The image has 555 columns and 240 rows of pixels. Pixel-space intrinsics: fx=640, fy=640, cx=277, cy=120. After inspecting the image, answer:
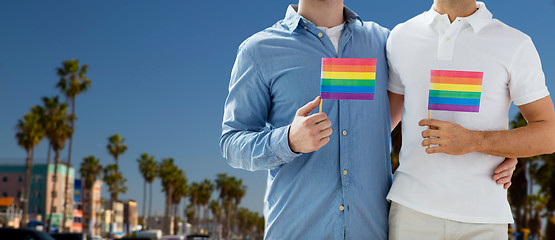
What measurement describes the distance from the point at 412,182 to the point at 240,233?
194591 millimetres

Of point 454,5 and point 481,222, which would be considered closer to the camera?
point 481,222

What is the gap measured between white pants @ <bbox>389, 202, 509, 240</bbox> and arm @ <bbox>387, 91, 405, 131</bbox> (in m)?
0.61

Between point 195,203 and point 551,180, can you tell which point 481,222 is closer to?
point 551,180

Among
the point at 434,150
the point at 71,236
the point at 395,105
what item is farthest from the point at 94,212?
the point at 434,150

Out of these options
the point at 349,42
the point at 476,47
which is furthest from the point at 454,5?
the point at 349,42

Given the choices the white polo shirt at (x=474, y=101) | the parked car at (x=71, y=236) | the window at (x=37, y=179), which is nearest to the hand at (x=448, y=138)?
the white polo shirt at (x=474, y=101)

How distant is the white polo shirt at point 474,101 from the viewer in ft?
10.1

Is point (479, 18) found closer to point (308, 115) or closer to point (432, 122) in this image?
point (432, 122)

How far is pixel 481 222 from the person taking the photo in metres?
3.09

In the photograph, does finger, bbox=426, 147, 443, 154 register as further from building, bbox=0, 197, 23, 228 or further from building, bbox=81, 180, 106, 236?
building, bbox=81, 180, 106, 236

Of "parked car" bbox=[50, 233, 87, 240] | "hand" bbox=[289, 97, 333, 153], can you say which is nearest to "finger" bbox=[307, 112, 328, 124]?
"hand" bbox=[289, 97, 333, 153]

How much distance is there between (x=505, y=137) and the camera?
9.93 feet

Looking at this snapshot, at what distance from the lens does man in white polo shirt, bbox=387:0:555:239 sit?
3.02 metres

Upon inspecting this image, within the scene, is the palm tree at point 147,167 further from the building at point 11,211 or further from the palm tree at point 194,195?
the palm tree at point 194,195
